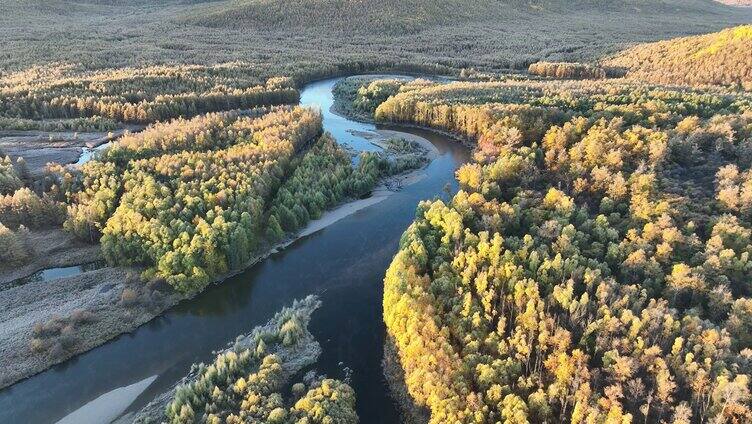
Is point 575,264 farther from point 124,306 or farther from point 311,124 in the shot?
point 311,124

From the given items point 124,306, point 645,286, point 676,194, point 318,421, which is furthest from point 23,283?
point 676,194

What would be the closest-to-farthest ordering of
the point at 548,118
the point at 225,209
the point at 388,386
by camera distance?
the point at 388,386 → the point at 225,209 → the point at 548,118

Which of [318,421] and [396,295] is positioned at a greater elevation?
[396,295]

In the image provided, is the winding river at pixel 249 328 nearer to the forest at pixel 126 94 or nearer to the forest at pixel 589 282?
the forest at pixel 589 282

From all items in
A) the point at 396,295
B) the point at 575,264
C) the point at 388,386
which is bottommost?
the point at 388,386

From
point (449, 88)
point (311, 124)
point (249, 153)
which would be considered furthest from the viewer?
point (449, 88)

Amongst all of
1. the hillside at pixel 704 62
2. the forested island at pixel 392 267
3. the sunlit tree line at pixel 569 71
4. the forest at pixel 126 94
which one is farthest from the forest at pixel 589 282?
the sunlit tree line at pixel 569 71

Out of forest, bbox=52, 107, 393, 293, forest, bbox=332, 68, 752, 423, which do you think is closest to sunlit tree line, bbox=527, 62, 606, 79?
forest, bbox=332, 68, 752, 423
